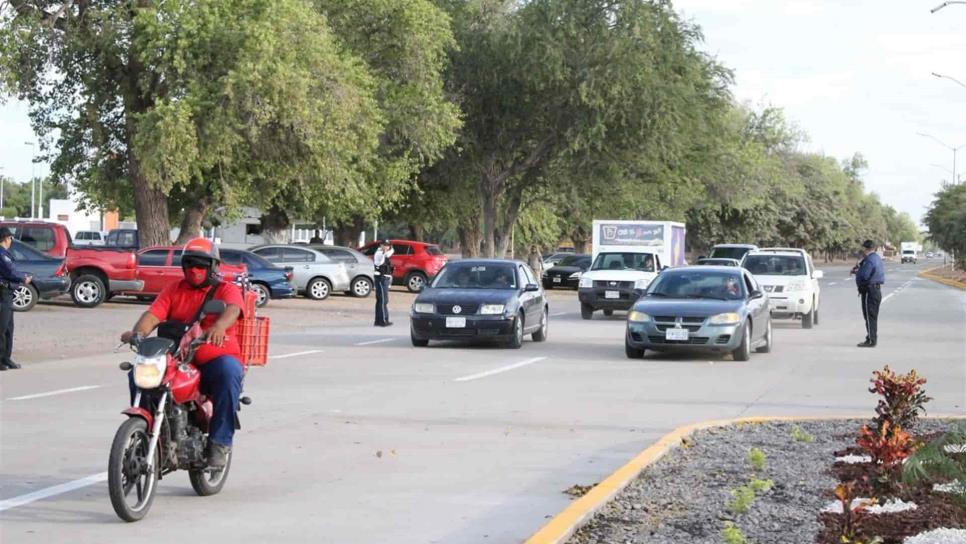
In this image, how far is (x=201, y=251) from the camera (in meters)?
8.83

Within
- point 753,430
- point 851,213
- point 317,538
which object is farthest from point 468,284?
point 851,213

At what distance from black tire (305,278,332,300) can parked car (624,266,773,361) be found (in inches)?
825

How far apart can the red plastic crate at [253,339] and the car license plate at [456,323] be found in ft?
45.4

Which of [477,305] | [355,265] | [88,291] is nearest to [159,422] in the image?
[477,305]

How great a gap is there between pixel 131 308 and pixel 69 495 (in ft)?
84.3

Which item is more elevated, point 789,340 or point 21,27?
point 21,27

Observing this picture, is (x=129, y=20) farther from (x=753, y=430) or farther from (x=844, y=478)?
(x=844, y=478)

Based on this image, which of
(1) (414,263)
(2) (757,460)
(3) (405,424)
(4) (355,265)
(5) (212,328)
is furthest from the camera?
(1) (414,263)

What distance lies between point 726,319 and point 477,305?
13.6 feet

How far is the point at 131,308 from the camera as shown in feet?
113

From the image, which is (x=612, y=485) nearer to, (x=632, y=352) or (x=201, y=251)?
(x=201, y=251)

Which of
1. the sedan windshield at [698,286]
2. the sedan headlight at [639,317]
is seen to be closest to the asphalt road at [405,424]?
the sedan headlight at [639,317]

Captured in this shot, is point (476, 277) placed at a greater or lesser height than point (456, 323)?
greater

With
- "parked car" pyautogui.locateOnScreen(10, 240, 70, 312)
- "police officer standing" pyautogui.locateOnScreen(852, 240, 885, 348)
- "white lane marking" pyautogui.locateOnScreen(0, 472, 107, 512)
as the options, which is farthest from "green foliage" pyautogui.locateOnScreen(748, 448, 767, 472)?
"parked car" pyautogui.locateOnScreen(10, 240, 70, 312)
